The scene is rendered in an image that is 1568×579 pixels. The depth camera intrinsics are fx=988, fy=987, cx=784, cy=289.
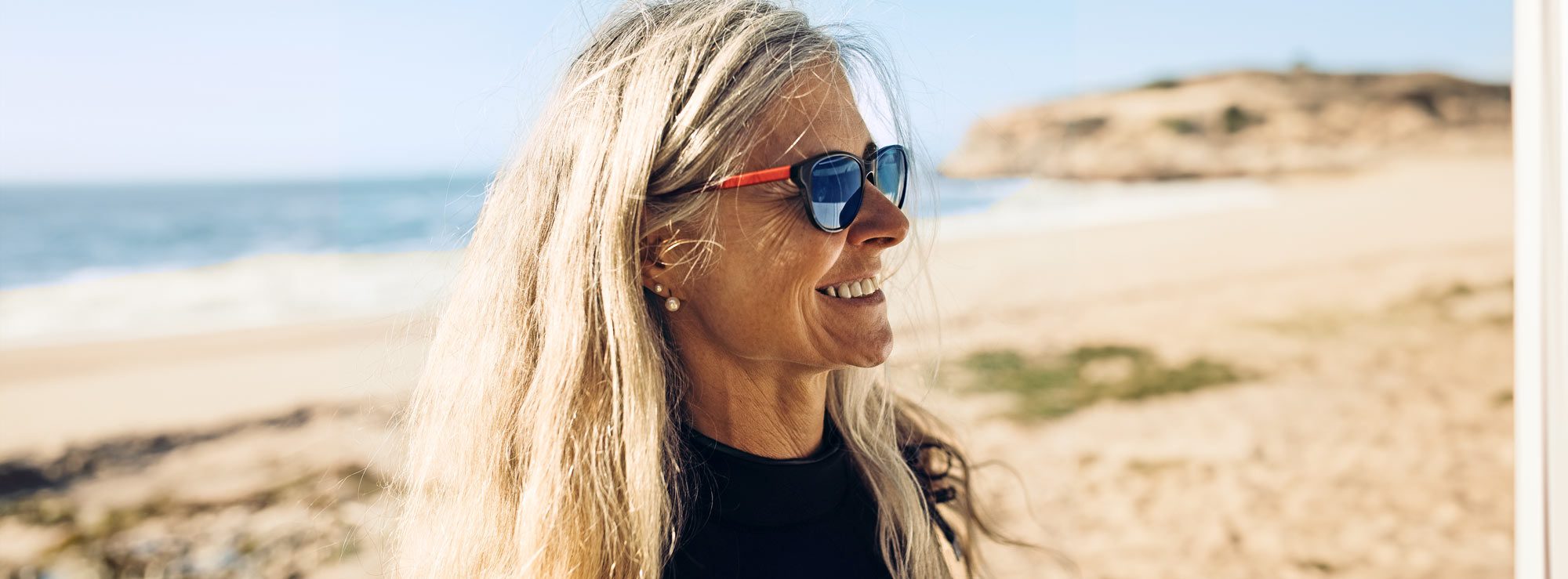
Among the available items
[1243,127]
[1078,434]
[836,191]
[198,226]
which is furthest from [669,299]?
[1243,127]

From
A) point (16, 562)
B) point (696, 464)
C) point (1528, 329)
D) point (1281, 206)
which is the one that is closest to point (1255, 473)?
point (1528, 329)

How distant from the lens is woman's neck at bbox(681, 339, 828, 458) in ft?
4.90

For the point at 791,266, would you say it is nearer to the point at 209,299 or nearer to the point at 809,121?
the point at 809,121

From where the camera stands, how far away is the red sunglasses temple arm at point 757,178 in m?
1.36

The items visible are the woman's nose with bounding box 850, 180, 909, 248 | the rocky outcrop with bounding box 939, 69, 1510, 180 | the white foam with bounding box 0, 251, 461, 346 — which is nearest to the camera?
the woman's nose with bounding box 850, 180, 909, 248

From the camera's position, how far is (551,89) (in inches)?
60.7

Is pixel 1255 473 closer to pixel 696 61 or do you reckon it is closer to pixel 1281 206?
pixel 696 61

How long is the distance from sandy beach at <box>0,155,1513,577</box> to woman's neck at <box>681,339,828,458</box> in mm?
520

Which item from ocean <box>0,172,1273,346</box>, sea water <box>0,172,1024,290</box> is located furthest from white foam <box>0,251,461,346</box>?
sea water <box>0,172,1024,290</box>

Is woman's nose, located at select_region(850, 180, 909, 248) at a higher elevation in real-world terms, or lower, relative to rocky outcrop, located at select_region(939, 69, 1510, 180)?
higher

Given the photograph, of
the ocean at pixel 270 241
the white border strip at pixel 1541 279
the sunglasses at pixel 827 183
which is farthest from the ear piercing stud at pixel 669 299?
the white border strip at pixel 1541 279

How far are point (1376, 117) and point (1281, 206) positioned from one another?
15272 millimetres

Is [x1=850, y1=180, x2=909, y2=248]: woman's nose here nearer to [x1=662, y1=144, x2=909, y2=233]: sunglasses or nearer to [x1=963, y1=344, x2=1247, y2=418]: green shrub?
[x1=662, y1=144, x2=909, y2=233]: sunglasses

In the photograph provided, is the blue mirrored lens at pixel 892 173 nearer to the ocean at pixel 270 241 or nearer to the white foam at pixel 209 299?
the ocean at pixel 270 241
